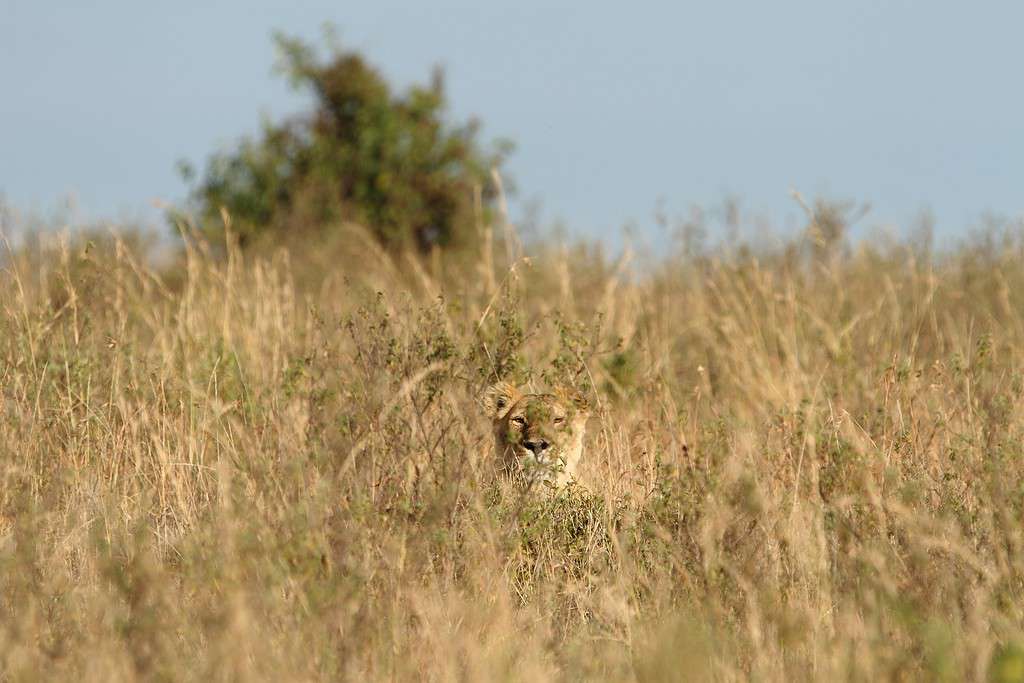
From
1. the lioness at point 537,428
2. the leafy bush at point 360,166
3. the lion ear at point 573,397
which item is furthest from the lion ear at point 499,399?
the leafy bush at point 360,166

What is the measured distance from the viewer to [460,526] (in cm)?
502

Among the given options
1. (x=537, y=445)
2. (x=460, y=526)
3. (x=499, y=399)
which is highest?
(x=499, y=399)

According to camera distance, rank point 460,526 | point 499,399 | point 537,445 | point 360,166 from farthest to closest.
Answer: point 360,166 < point 499,399 < point 537,445 < point 460,526

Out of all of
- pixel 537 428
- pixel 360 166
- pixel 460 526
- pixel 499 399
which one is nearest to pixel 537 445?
pixel 537 428

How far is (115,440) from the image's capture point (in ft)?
21.2

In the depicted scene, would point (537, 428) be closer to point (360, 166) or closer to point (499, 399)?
point (499, 399)

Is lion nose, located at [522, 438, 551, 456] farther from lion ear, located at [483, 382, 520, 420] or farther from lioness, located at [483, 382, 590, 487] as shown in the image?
lion ear, located at [483, 382, 520, 420]

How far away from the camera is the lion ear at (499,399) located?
19.9 feet

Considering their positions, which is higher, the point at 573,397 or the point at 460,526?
the point at 573,397

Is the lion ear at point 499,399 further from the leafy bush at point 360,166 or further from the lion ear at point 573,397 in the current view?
the leafy bush at point 360,166

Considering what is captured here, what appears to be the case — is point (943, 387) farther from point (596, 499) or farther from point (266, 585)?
point (266, 585)

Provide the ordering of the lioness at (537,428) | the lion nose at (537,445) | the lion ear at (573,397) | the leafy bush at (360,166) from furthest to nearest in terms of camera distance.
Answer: the leafy bush at (360,166) < the lion ear at (573,397) < the lion nose at (537,445) < the lioness at (537,428)

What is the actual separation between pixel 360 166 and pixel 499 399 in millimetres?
12222

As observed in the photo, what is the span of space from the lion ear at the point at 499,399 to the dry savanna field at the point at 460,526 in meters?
0.10
